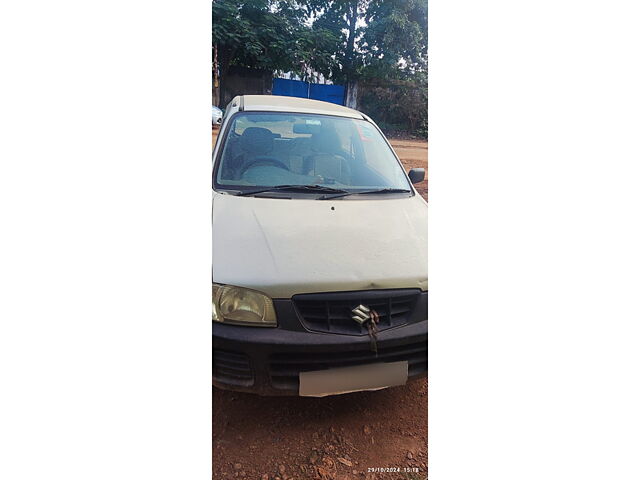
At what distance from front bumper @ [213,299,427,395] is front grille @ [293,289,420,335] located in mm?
37

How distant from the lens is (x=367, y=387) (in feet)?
8.14

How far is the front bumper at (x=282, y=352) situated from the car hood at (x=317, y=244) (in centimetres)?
21

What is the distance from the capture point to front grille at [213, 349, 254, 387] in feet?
7.68

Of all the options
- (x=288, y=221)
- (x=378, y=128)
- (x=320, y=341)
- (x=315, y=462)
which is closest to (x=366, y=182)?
(x=378, y=128)

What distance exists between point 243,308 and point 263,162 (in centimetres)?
93

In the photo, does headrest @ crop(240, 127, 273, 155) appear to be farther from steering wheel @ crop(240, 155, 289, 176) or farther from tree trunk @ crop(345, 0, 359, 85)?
tree trunk @ crop(345, 0, 359, 85)

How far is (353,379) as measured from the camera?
243 centimetres

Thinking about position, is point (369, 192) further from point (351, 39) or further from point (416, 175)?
point (351, 39)

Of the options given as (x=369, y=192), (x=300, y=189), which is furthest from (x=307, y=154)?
(x=369, y=192)

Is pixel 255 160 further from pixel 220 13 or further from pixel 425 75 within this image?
pixel 425 75

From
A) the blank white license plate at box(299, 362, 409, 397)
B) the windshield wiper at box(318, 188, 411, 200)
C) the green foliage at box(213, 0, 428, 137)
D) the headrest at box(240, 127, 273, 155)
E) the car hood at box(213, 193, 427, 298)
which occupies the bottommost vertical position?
the blank white license plate at box(299, 362, 409, 397)

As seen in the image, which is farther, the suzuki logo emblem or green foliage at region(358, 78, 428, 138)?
green foliage at region(358, 78, 428, 138)

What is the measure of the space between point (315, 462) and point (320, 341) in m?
0.70

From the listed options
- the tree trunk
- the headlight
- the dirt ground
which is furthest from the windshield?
the dirt ground
